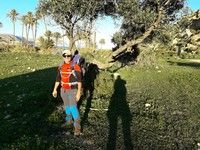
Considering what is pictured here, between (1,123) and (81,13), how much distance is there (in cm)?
1093

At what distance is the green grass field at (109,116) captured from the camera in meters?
13.9

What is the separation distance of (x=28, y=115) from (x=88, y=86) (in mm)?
6536

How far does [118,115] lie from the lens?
1794cm

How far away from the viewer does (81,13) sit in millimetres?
25359

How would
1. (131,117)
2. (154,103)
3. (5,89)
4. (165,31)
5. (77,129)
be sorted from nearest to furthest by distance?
A: (77,129) → (131,117) → (154,103) → (5,89) → (165,31)

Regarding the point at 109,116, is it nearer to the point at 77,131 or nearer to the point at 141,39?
the point at 77,131

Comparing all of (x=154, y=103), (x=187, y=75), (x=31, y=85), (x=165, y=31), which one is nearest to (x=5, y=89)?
(x=31, y=85)

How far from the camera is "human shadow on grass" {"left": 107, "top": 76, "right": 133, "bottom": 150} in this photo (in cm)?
1414

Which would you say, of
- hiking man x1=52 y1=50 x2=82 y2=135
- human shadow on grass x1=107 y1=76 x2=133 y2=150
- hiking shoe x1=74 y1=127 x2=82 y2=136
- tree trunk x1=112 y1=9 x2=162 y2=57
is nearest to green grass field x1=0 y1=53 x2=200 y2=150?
human shadow on grass x1=107 y1=76 x2=133 y2=150

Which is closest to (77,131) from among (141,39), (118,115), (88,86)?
(118,115)

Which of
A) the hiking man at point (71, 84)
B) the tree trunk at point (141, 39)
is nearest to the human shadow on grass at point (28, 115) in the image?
the hiking man at point (71, 84)

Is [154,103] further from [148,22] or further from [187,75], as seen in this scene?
[187,75]

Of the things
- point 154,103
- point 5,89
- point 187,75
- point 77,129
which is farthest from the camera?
point 187,75

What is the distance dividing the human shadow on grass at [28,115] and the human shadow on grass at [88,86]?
1.24m
